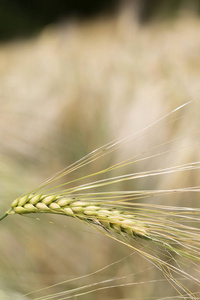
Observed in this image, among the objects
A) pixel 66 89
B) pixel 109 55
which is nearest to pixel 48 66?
pixel 66 89

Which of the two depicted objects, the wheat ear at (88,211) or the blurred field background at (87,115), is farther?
the blurred field background at (87,115)

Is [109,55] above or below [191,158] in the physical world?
above

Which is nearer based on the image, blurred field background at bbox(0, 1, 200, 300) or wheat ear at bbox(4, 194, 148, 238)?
wheat ear at bbox(4, 194, 148, 238)

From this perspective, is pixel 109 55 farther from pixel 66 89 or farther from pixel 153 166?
pixel 153 166

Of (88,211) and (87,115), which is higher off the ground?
(87,115)
